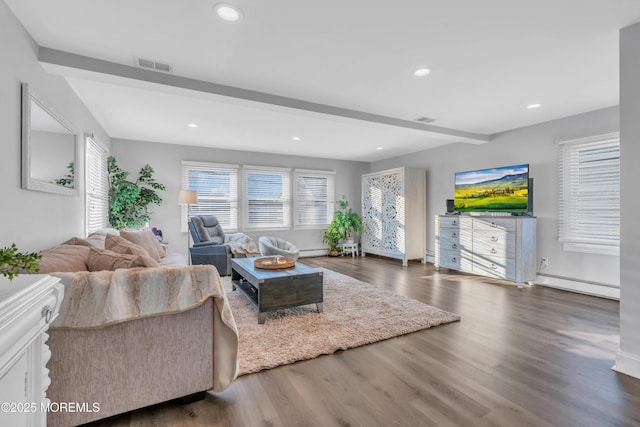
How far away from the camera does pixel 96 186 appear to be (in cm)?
400

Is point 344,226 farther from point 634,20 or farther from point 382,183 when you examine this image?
point 634,20

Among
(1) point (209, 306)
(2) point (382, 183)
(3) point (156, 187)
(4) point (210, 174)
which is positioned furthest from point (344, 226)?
(1) point (209, 306)

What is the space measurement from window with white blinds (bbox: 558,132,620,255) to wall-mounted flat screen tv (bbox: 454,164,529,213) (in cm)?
47

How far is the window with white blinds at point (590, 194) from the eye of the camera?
371 centimetres

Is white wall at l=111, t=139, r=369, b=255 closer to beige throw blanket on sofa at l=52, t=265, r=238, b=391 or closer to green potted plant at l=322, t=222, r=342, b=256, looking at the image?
green potted plant at l=322, t=222, r=342, b=256

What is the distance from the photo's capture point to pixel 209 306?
1.77 m

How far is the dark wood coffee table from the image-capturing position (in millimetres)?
2865

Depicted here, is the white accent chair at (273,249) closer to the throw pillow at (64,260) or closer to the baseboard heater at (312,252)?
the baseboard heater at (312,252)

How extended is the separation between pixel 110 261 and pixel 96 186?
111 inches

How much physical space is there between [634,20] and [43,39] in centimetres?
424

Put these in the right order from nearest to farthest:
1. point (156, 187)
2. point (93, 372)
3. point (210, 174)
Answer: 1. point (93, 372)
2. point (156, 187)
3. point (210, 174)

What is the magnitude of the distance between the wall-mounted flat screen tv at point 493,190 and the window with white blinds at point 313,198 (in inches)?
119

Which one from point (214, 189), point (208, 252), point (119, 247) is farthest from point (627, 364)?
point (214, 189)

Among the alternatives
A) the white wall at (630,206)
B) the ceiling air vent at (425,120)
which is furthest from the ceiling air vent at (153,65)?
the white wall at (630,206)
